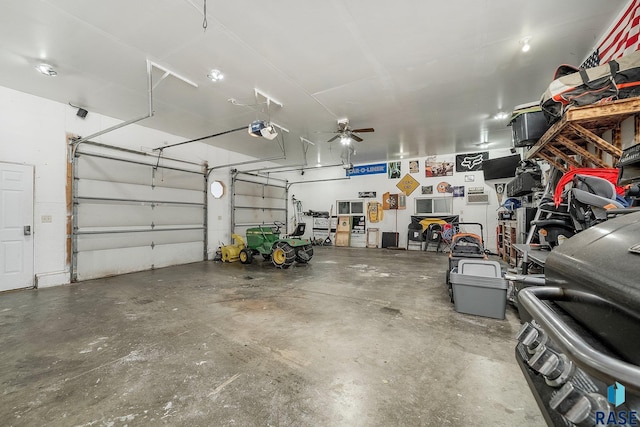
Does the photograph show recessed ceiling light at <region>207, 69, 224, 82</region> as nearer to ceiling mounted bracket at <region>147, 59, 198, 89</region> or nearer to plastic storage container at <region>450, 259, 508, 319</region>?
ceiling mounted bracket at <region>147, 59, 198, 89</region>

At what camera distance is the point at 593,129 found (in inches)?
99.0

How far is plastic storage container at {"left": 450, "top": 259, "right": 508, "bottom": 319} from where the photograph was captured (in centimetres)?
276

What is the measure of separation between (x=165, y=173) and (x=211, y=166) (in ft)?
4.66

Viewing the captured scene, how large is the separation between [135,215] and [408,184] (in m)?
8.39

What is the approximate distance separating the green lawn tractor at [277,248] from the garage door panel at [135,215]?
1791 mm

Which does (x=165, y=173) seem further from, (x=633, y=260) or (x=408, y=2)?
(x=633, y=260)

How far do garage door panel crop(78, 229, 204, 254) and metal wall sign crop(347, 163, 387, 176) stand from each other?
6.01 metres

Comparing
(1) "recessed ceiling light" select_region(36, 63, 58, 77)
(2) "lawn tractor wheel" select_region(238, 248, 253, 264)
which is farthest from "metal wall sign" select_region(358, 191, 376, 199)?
(1) "recessed ceiling light" select_region(36, 63, 58, 77)

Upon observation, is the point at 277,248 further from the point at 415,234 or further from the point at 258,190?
the point at 415,234

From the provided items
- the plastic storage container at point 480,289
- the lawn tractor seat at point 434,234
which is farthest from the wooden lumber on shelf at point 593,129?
the lawn tractor seat at point 434,234

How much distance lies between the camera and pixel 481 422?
1.43m

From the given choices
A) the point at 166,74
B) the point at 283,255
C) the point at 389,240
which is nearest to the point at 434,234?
the point at 389,240

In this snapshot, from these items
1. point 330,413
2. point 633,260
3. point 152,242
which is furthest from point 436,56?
point 152,242

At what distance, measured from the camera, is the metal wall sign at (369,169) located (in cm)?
958
